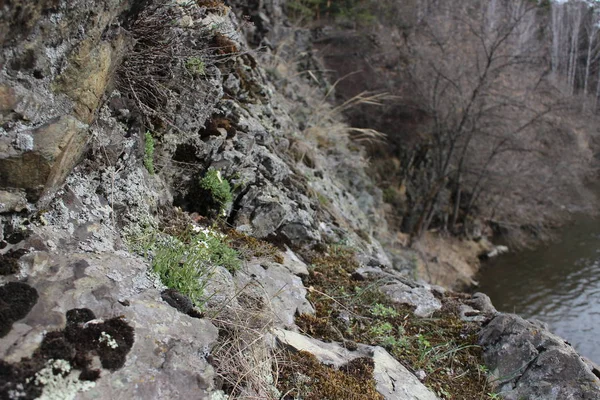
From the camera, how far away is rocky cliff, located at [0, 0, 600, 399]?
1652 mm

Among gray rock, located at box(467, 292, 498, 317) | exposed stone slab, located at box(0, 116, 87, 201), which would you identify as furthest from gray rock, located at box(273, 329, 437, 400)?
exposed stone slab, located at box(0, 116, 87, 201)

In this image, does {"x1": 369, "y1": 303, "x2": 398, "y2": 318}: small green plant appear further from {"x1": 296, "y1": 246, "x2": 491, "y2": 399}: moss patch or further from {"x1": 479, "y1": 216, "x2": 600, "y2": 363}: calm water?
{"x1": 479, "y1": 216, "x2": 600, "y2": 363}: calm water

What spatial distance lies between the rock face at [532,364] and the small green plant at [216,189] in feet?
6.29

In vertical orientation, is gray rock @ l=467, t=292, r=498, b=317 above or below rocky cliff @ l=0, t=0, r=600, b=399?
below

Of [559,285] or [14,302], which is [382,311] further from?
[559,285]

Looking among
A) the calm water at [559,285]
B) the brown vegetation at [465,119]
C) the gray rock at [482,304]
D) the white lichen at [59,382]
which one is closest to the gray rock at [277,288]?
the white lichen at [59,382]

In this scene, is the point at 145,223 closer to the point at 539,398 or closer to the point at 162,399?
the point at 162,399

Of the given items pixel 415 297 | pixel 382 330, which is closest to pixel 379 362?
pixel 382 330

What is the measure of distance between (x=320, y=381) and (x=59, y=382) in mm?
1045

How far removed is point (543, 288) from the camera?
10820mm

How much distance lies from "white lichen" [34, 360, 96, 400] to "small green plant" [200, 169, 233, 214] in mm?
1904

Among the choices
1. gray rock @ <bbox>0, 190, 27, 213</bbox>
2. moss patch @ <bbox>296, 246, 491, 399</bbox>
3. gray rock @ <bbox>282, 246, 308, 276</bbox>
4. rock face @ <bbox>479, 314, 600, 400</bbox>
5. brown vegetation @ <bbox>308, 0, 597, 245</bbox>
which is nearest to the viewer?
gray rock @ <bbox>0, 190, 27, 213</bbox>

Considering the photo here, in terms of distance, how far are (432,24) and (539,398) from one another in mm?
12735

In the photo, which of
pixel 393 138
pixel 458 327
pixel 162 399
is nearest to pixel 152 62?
pixel 162 399
